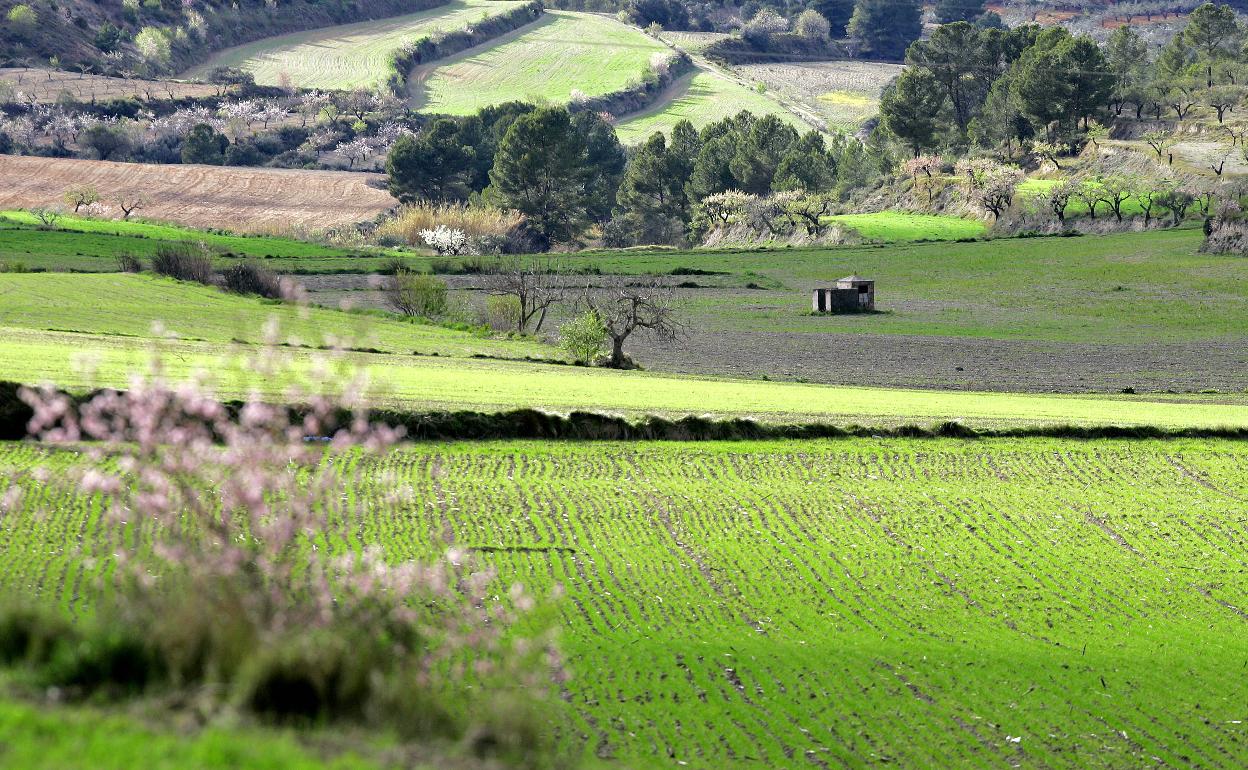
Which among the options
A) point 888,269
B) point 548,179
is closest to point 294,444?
point 888,269

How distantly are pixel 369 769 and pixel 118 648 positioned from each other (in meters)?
2.16

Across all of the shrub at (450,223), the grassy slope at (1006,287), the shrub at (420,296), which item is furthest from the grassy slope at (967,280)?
the shrub at (450,223)

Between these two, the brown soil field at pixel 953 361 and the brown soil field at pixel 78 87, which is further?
the brown soil field at pixel 78 87

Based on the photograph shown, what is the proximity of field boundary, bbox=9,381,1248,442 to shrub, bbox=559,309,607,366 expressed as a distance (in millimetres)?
21031

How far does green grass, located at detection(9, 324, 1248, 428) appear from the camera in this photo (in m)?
33.3

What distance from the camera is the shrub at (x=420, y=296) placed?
238 feet

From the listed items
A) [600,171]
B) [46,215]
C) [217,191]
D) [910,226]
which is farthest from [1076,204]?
[46,215]

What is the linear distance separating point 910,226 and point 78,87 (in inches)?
4682

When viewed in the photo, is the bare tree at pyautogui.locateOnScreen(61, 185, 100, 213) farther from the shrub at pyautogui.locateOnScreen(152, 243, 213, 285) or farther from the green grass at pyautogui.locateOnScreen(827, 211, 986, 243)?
the green grass at pyautogui.locateOnScreen(827, 211, 986, 243)

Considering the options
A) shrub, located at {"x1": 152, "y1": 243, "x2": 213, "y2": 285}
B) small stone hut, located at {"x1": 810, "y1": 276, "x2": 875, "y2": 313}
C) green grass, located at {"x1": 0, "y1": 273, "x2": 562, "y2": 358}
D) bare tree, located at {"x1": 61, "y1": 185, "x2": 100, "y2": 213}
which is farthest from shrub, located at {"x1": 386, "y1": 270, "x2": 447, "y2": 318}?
bare tree, located at {"x1": 61, "y1": 185, "x2": 100, "y2": 213}

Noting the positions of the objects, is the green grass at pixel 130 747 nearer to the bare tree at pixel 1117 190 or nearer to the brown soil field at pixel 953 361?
the brown soil field at pixel 953 361

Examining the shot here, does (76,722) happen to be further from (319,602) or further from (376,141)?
(376,141)

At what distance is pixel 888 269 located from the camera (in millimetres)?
108938

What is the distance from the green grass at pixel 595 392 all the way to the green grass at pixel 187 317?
413 centimetres
